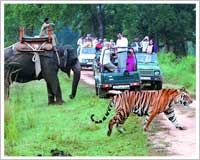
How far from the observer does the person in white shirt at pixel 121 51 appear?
459 inches

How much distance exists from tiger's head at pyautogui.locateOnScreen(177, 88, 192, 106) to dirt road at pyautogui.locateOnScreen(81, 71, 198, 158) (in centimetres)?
7

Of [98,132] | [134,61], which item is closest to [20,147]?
[98,132]

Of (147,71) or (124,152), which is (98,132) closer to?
(124,152)

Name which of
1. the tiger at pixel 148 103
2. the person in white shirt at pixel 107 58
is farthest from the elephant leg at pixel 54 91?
the tiger at pixel 148 103

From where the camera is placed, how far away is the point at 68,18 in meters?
11.4

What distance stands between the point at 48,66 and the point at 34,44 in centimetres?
85

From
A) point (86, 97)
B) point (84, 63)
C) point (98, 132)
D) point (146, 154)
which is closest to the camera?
point (146, 154)

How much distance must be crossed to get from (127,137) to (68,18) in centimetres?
205

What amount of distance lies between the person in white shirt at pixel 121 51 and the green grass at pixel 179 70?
584mm

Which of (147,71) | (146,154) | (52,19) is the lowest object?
(146,154)

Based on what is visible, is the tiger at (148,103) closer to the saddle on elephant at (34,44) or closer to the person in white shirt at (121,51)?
the person in white shirt at (121,51)

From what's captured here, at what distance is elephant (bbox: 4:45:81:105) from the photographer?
12266 mm

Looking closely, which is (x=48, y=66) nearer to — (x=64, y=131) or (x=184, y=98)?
(x=64, y=131)

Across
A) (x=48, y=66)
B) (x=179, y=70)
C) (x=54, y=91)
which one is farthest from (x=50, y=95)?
(x=179, y=70)
